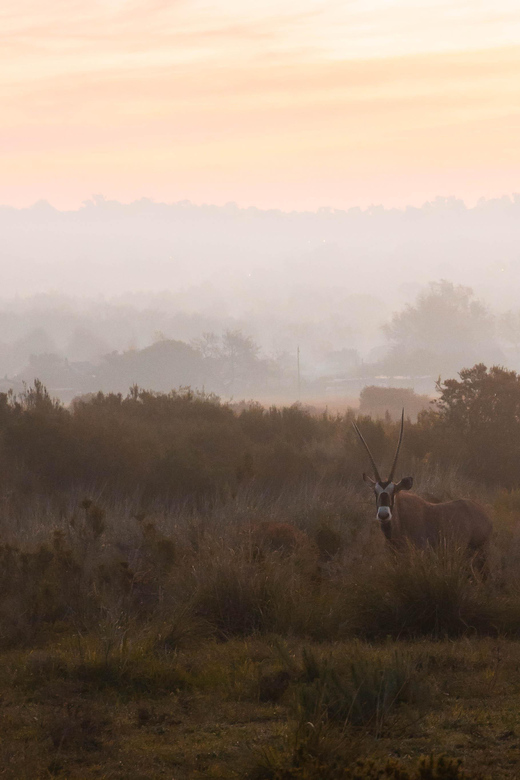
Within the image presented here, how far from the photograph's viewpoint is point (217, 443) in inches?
725

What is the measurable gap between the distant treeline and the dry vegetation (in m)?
0.41

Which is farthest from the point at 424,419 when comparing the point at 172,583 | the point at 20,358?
the point at 20,358

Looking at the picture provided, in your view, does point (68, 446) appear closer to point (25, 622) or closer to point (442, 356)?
point (25, 622)

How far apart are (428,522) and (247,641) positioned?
3.12 m

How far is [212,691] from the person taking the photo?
6.65 m

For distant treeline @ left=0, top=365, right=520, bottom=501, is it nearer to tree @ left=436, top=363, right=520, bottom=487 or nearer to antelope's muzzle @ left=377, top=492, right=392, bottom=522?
tree @ left=436, top=363, right=520, bottom=487

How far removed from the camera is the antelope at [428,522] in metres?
Result: 9.79

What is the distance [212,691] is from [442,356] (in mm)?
127843

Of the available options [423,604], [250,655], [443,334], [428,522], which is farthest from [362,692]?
[443,334]

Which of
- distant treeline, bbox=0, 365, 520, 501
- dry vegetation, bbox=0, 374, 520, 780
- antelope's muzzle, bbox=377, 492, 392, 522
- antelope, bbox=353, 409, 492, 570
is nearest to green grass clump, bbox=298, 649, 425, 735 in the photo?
dry vegetation, bbox=0, 374, 520, 780

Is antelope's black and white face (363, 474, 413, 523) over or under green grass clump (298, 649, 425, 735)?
A: over

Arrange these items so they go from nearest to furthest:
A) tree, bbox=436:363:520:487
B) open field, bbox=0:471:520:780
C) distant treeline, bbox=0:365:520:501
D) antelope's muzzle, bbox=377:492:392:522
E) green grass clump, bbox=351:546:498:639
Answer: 1. open field, bbox=0:471:520:780
2. green grass clump, bbox=351:546:498:639
3. antelope's muzzle, bbox=377:492:392:522
4. distant treeline, bbox=0:365:520:501
5. tree, bbox=436:363:520:487

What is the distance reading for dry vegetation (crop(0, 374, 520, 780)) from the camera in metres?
5.16

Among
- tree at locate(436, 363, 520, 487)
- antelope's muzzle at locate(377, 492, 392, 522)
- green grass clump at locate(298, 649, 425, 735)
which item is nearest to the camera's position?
green grass clump at locate(298, 649, 425, 735)
